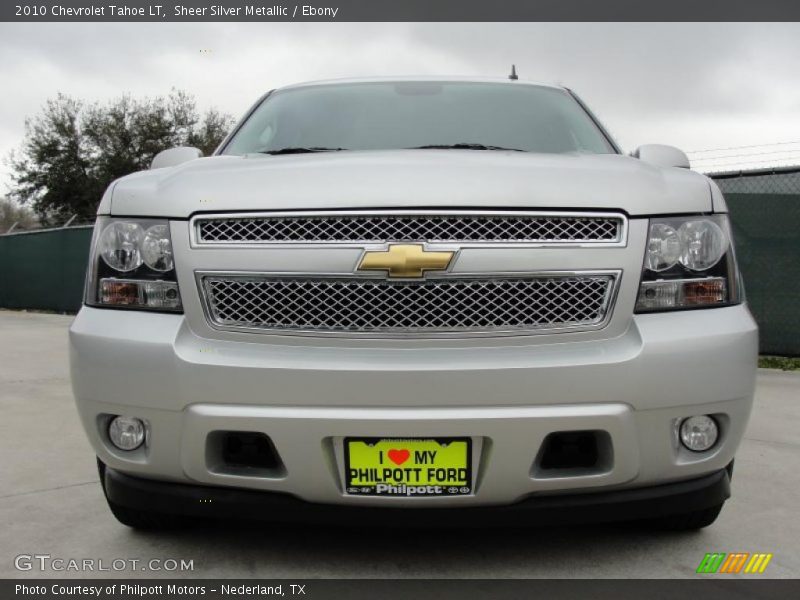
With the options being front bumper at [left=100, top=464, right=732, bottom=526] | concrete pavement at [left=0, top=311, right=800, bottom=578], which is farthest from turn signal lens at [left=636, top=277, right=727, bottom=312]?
concrete pavement at [left=0, top=311, right=800, bottom=578]

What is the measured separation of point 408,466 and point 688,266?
103cm

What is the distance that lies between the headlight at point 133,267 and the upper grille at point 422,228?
6.5 inches

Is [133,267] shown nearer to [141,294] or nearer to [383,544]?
[141,294]

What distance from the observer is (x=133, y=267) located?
260cm

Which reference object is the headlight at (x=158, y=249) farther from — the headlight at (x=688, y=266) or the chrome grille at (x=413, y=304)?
the headlight at (x=688, y=266)

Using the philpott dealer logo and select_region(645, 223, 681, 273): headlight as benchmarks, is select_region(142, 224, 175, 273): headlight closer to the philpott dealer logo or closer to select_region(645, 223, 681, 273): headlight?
select_region(645, 223, 681, 273): headlight

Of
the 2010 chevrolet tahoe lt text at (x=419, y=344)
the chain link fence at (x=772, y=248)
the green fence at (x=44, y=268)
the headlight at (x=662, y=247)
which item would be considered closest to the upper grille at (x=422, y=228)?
the 2010 chevrolet tahoe lt text at (x=419, y=344)

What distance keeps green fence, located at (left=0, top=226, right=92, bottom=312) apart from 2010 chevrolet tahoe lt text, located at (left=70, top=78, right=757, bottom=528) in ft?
42.2

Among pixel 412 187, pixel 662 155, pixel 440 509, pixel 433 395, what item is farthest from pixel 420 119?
pixel 440 509

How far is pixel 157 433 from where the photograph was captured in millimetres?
2484

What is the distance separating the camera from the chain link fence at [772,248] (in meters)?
7.69

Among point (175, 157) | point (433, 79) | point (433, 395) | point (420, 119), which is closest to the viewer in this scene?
point (433, 395)

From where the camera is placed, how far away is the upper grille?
95.6 inches

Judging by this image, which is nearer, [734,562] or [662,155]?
[734,562]
